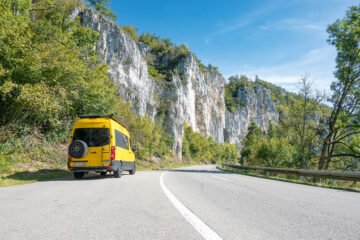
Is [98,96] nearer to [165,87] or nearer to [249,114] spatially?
[165,87]

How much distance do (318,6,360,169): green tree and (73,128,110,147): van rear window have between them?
17.2 meters

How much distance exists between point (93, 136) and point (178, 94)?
55.3 meters

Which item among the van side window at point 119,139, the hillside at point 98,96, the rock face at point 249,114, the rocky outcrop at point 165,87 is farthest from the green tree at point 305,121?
the rock face at point 249,114

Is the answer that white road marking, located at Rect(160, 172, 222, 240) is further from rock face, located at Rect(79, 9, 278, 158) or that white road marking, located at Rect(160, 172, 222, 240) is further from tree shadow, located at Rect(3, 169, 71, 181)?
rock face, located at Rect(79, 9, 278, 158)

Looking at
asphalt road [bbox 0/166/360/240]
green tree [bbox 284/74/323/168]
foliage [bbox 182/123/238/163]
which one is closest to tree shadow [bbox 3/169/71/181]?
asphalt road [bbox 0/166/360/240]

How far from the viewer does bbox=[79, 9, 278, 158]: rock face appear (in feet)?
136

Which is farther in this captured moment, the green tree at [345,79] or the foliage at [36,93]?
the green tree at [345,79]

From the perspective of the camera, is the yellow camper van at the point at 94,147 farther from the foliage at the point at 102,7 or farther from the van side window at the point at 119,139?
the foliage at the point at 102,7

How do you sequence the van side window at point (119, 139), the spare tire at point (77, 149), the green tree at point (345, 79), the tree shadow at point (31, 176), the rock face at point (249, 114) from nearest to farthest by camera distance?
the tree shadow at point (31, 176), the spare tire at point (77, 149), the van side window at point (119, 139), the green tree at point (345, 79), the rock face at point (249, 114)

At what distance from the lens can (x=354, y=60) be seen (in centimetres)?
1733

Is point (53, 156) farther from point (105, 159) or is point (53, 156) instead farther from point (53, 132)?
point (105, 159)

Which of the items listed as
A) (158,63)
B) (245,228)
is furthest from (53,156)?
(158,63)

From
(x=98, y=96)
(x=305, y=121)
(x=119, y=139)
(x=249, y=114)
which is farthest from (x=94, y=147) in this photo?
(x=249, y=114)

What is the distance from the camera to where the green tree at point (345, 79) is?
17.1 m
